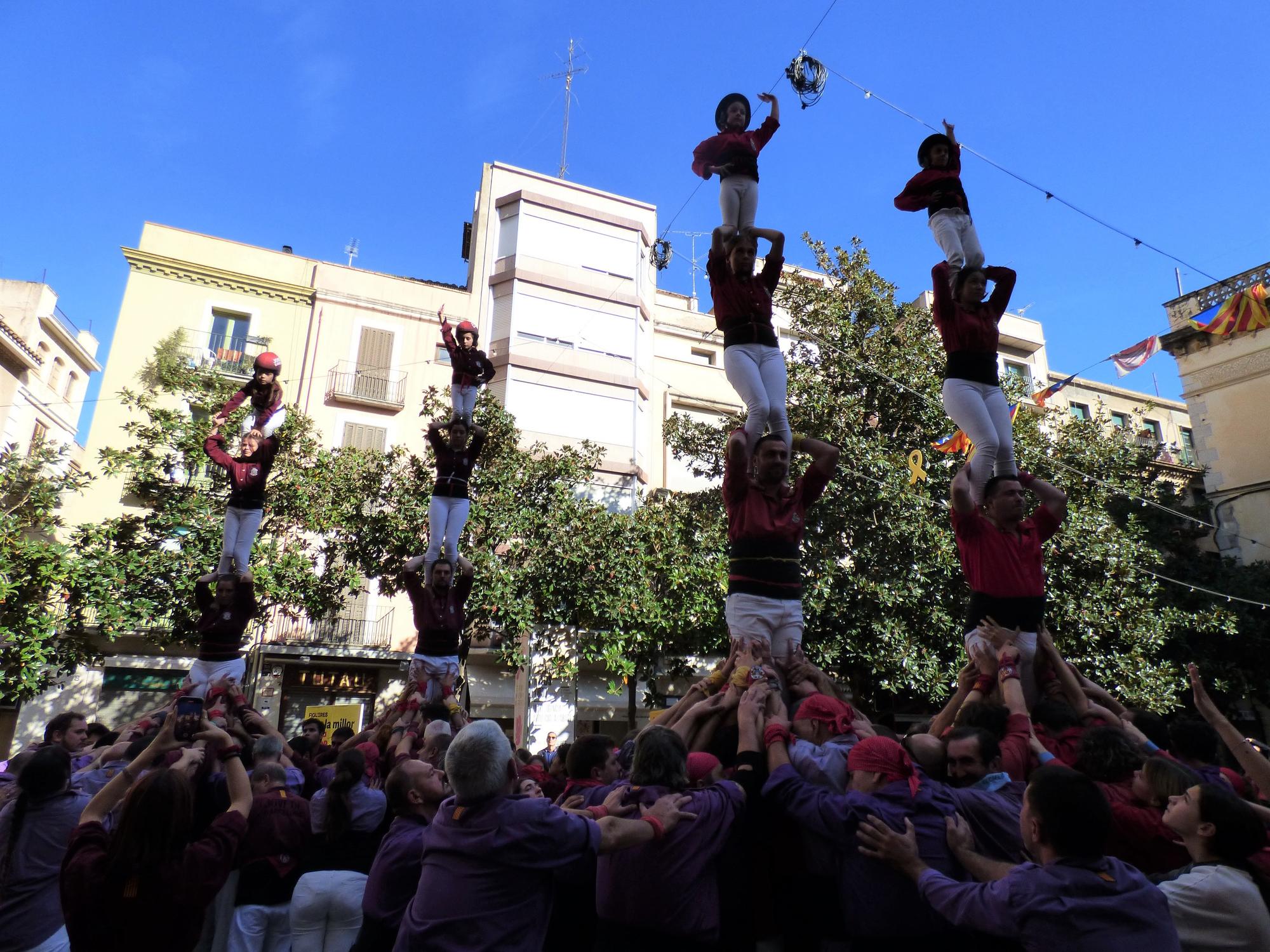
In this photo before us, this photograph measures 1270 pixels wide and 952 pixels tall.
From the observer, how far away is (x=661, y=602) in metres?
18.8

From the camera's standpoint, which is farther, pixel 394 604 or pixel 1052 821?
pixel 394 604

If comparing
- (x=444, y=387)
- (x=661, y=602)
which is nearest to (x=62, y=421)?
(x=444, y=387)

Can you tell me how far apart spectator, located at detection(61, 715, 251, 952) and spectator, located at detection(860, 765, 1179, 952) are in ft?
8.90

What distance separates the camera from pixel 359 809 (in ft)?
17.1

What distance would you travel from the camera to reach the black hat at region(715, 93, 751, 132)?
667cm

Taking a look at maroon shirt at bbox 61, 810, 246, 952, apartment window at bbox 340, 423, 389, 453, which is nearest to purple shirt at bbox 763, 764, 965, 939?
maroon shirt at bbox 61, 810, 246, 952

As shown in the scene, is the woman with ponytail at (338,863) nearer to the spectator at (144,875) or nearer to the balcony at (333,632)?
the spectator at (144,875)

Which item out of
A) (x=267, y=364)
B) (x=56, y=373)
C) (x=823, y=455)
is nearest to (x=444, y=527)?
(x=267, y=364)

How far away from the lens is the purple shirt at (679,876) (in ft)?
11.6

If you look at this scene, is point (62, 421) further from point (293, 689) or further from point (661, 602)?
point (661, 602)

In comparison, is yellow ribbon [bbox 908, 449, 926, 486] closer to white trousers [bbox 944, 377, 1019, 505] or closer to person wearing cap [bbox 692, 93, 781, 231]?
white trousers [bbox 944, 377, 1019, 505]

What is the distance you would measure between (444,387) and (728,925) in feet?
75.6

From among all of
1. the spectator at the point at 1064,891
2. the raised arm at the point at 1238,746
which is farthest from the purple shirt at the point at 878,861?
the raised arm at the point at 1238,746

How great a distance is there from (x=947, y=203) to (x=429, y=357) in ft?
70.8
